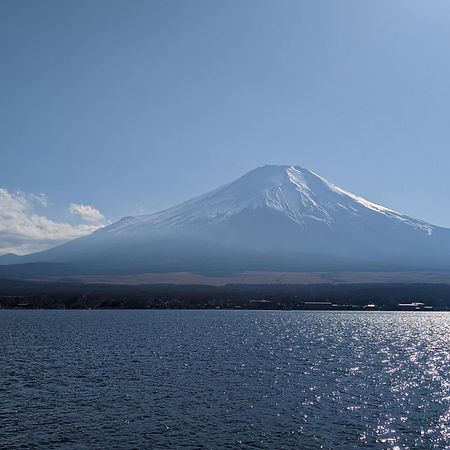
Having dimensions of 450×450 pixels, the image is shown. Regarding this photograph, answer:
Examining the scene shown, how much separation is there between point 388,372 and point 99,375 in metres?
29.3

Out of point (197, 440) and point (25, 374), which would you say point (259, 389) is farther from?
point (25, 374)

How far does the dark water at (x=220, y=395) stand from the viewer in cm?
3212

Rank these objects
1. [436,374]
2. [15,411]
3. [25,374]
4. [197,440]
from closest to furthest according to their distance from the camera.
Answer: [197,440]
[15,411]
[25,374]
[436,374]

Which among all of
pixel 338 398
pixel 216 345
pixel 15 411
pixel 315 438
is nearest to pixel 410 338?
pixel 216 345

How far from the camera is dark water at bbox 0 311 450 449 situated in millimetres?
32125

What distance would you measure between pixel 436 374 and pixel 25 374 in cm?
4069

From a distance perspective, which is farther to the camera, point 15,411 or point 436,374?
point 436,374

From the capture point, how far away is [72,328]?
104m

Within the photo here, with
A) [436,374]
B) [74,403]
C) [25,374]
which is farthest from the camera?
[436,374]

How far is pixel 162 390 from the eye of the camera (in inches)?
1762

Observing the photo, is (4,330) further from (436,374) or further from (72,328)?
(436,374)

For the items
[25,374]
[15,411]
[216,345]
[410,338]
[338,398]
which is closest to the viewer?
[15,411]

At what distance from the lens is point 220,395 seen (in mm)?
43375

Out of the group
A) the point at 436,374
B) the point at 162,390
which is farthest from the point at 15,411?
the point at 436,374
